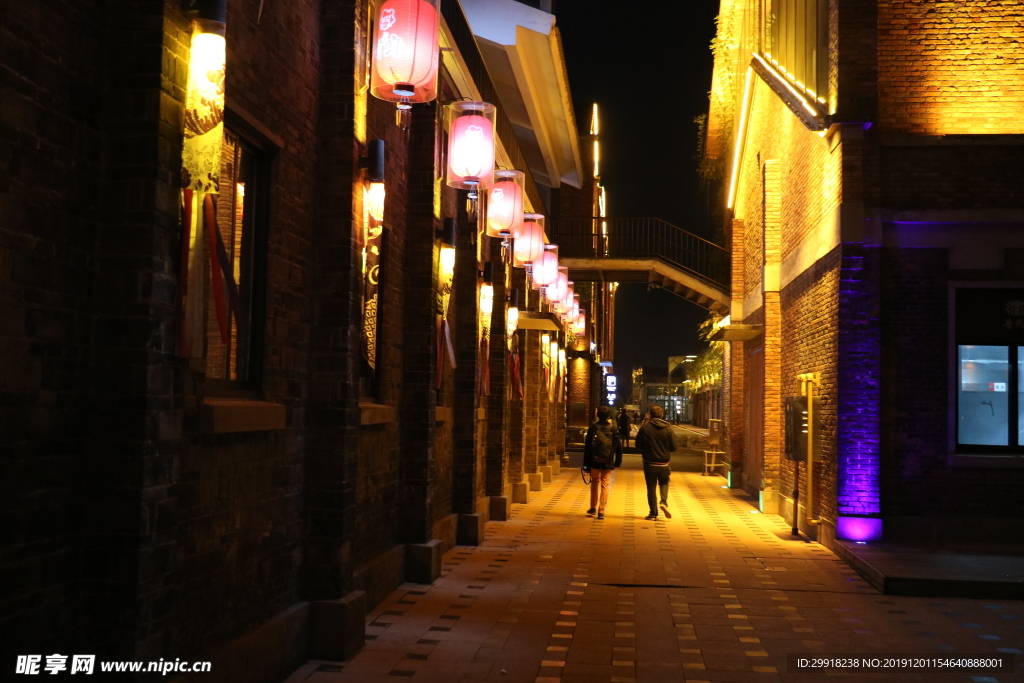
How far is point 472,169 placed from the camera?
1045 cm

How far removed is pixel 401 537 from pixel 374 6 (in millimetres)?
5481

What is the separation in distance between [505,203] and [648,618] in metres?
6.69

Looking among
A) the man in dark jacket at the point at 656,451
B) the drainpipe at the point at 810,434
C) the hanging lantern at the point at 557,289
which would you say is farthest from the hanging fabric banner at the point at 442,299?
the hanging lantern at the point at 557,289

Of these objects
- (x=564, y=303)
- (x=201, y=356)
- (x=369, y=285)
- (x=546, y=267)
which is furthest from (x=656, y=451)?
(x=201, y=356)

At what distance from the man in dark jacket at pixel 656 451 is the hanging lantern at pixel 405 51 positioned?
9625mm

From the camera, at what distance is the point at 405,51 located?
7.60m

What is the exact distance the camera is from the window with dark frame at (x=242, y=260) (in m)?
6.05

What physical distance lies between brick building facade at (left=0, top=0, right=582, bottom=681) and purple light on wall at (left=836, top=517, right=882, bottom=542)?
215 inches

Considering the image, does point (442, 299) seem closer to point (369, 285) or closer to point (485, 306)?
point (485, 306)

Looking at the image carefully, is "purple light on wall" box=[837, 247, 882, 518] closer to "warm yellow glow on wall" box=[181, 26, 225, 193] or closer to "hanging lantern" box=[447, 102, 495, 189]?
"hanging lantern" box=[447, 102, 495, 189]

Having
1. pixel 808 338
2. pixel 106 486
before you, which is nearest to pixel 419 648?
pixel 106 486

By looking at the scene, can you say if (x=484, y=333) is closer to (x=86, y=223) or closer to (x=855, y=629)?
(x=855, y=629)

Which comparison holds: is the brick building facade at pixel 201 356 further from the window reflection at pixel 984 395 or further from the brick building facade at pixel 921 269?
the window reflection at pixel 984 395

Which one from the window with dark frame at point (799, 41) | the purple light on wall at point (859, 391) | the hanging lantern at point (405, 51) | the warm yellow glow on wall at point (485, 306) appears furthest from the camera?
the warm yellow glow on wall at point (485, 306)
